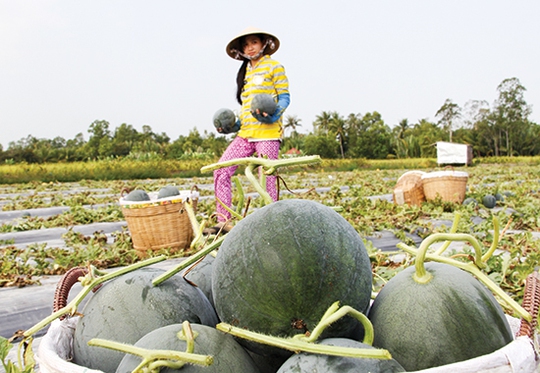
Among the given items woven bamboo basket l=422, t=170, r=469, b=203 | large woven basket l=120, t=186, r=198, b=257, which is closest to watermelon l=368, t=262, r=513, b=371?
large woven basket l=120, t=186, r=198, b=257

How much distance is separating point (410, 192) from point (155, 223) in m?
4.62

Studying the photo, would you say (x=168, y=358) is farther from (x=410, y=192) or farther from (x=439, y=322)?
(x=410, y=192)

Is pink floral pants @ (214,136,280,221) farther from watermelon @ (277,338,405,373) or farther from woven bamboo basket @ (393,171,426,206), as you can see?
watermelon @ (277,338,405,373)

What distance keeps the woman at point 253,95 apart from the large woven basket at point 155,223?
43 cm

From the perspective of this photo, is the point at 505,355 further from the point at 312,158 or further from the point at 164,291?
the point at 164,291

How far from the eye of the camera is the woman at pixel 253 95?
4.50m

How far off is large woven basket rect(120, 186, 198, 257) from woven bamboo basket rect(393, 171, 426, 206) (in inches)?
166

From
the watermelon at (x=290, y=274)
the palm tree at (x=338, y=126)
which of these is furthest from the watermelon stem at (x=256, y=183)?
the palm tree at (x=338, y=126)

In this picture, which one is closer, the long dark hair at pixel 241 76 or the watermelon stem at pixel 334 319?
the watermelon stem at pixel 334 319

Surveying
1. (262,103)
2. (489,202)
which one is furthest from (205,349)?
(489,202)

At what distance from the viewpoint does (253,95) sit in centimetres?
447

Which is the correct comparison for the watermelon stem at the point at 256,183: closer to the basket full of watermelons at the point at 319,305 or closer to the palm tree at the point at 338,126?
the basket full of watermelons at the point at 319,305

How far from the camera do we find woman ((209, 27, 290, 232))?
14.8ft

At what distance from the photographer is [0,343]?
3.87 ft
